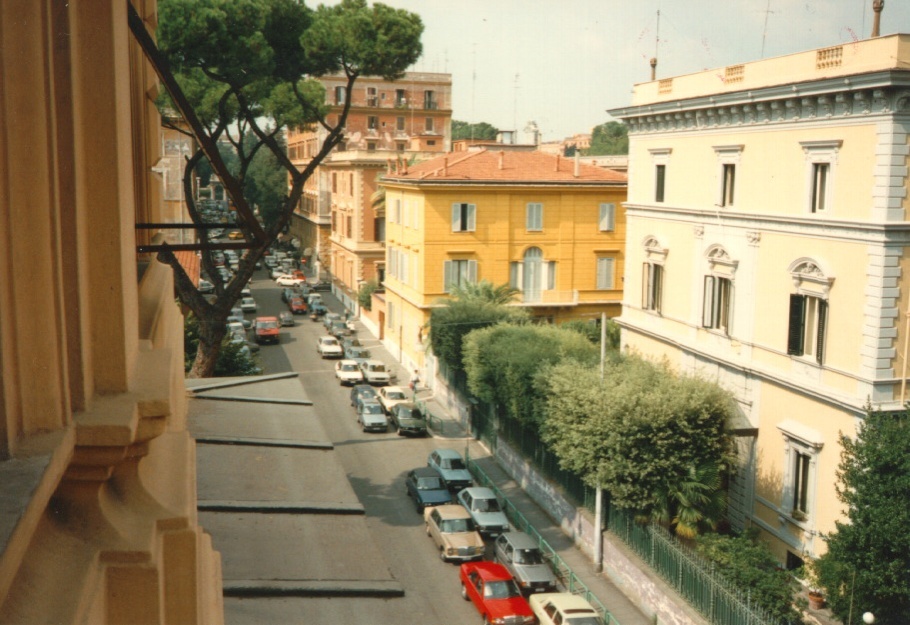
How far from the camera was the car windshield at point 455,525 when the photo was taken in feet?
74.2

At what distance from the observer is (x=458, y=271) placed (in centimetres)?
4025

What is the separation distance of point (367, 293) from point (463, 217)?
54.4 feet

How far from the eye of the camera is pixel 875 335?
18.8 metres

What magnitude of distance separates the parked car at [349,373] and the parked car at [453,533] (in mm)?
16897

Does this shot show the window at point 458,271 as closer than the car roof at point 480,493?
No

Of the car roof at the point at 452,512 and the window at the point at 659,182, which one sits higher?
the window at the point at 659,182

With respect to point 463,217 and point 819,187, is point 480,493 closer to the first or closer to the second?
point 819,187

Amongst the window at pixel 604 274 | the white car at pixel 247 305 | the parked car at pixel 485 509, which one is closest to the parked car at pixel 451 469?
the parked car at pixel 485 509

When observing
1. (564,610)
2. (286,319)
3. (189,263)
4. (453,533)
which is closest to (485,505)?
(453,533)

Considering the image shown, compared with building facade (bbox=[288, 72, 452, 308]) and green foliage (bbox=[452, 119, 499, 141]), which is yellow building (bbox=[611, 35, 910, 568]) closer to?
building facade (bbox=[288, 72, 452, 308])

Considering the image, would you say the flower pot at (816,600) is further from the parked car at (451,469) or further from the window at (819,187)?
the parked car at (451,469)

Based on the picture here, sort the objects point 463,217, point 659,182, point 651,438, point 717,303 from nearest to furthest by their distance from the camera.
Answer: point 651,438 < point 717,303 < point 659,182 < point 463,217

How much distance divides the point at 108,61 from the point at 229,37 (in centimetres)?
2063

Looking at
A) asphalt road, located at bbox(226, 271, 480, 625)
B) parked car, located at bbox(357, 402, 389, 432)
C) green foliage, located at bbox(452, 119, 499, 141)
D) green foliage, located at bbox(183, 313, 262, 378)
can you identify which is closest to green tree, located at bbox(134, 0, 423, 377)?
green foliage, located at bbox(183, 313, 262, 378)
